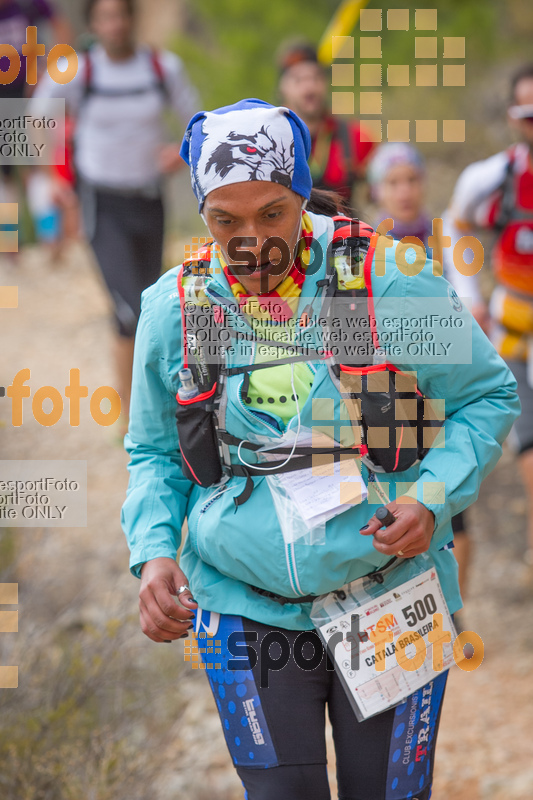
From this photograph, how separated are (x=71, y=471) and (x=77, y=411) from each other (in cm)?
78

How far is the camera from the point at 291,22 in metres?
8.97

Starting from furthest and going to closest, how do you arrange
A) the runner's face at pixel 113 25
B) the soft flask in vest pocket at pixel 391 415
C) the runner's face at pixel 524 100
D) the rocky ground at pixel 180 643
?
the runner's face at pixel 113 25 < the runner's face at pixel 524 100 < the rocky ground at pixel 180 643 < the soft flask in vest pocket at pixel 391 415

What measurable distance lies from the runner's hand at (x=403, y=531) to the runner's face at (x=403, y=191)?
11.1 feet

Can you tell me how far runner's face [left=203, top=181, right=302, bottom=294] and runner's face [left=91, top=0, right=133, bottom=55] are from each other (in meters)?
3.68

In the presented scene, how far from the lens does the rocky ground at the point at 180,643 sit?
356cm

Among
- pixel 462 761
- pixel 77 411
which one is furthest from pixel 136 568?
pixel 77 411

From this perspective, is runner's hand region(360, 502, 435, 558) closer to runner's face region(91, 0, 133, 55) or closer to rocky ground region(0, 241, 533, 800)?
rocky ground region(0, 241, 533, 800)

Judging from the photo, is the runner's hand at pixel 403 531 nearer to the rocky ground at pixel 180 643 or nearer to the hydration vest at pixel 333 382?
the hydration vest at pixel 333 382

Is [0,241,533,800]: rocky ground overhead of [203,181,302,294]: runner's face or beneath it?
beneath

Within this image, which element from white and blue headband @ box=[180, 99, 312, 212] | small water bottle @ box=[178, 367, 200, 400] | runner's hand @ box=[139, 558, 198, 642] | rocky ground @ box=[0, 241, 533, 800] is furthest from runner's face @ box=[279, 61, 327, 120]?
→ runner's hand @ box=[139, 558, 198, 642]

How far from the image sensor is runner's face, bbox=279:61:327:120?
5.02 m

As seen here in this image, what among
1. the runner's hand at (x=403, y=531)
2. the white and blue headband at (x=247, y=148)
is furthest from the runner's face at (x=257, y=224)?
the runner's hand at (x=403, y=531)

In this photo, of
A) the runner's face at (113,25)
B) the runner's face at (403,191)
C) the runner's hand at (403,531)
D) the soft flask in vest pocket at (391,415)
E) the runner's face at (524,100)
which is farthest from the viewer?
the runner's face at (113,25)

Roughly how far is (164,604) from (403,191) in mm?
3591
